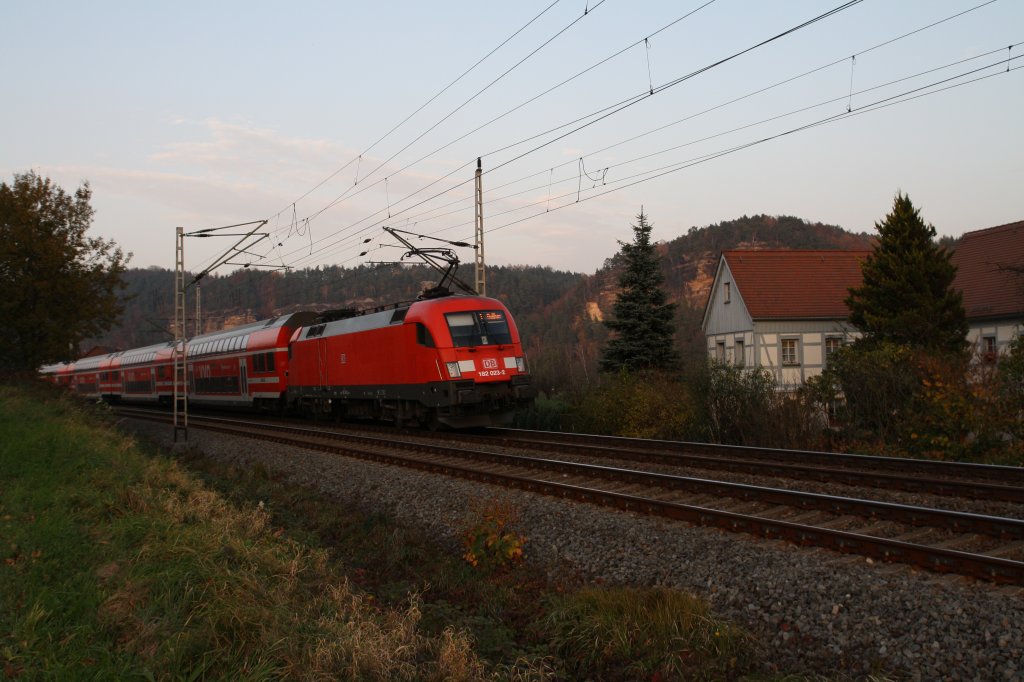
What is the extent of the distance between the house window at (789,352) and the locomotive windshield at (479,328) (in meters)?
18.3

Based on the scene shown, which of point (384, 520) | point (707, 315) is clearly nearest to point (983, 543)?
point (384, 520)

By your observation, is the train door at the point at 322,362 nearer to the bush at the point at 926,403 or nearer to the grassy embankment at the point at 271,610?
the grassy embankment at the point at 271,610

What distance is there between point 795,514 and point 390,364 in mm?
11981

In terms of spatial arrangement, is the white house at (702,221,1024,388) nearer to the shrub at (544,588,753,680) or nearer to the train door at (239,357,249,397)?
the train door at (239,357,249,397)

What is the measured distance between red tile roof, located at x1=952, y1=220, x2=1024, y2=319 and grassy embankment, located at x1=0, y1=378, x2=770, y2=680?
2566 centimetres

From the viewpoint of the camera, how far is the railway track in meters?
6.40

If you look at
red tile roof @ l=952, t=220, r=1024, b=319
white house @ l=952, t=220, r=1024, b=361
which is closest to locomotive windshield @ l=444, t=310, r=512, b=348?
white house @ l=952, t=220, r=1024, b=361

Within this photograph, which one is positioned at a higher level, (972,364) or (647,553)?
(972,364)

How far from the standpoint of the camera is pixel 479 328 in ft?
57.8

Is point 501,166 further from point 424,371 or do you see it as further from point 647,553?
point 647,553

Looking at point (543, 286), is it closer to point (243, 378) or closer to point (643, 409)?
point (243, 378)

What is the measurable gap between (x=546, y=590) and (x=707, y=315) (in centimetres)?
3182

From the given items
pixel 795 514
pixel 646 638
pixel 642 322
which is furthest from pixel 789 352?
pixel 646 638

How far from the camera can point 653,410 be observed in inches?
675
